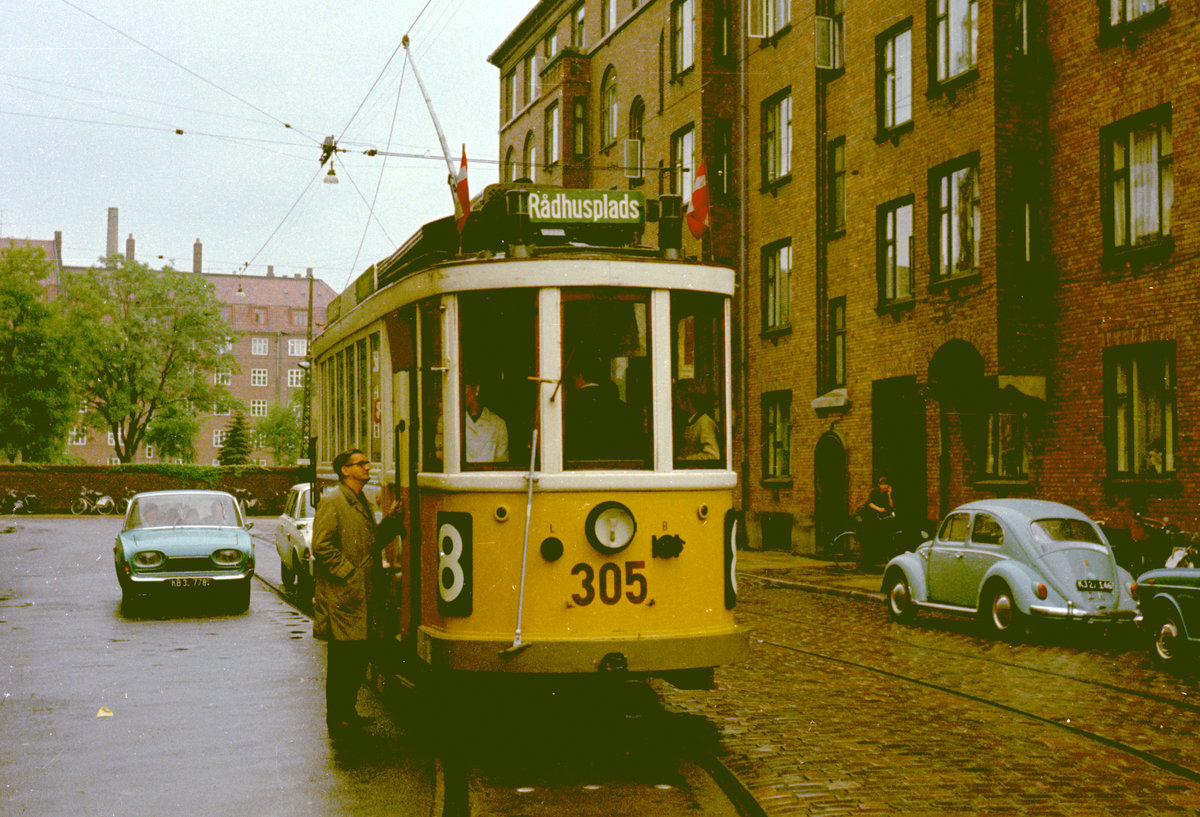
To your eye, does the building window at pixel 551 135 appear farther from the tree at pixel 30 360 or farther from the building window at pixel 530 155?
→ the tree at pixel 30 360

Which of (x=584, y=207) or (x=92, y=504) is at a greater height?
(x=584, y=207)

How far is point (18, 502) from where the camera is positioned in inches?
2197

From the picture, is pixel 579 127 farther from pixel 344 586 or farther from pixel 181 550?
pixel 344 586

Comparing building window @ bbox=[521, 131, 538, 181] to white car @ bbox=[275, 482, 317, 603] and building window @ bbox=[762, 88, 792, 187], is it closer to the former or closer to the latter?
building window @ bbox=[762, 88, 792, 187]

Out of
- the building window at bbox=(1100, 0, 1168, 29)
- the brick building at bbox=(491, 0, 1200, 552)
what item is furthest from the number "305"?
the building window at bbox=(1100, 0, 1168, 29)

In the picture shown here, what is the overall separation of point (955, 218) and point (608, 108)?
20.1m

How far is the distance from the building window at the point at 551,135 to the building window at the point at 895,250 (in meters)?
20.6

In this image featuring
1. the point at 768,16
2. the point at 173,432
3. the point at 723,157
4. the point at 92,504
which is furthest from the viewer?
the point at 173,432

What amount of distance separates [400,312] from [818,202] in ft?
64.6

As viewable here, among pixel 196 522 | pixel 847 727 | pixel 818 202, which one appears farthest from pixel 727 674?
pixel 818 202

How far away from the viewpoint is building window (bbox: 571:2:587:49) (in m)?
43.3

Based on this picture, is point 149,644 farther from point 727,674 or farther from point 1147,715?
point 1147,715

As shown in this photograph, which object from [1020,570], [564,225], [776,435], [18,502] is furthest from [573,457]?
[18,502]

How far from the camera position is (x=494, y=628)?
7809 millimetres
